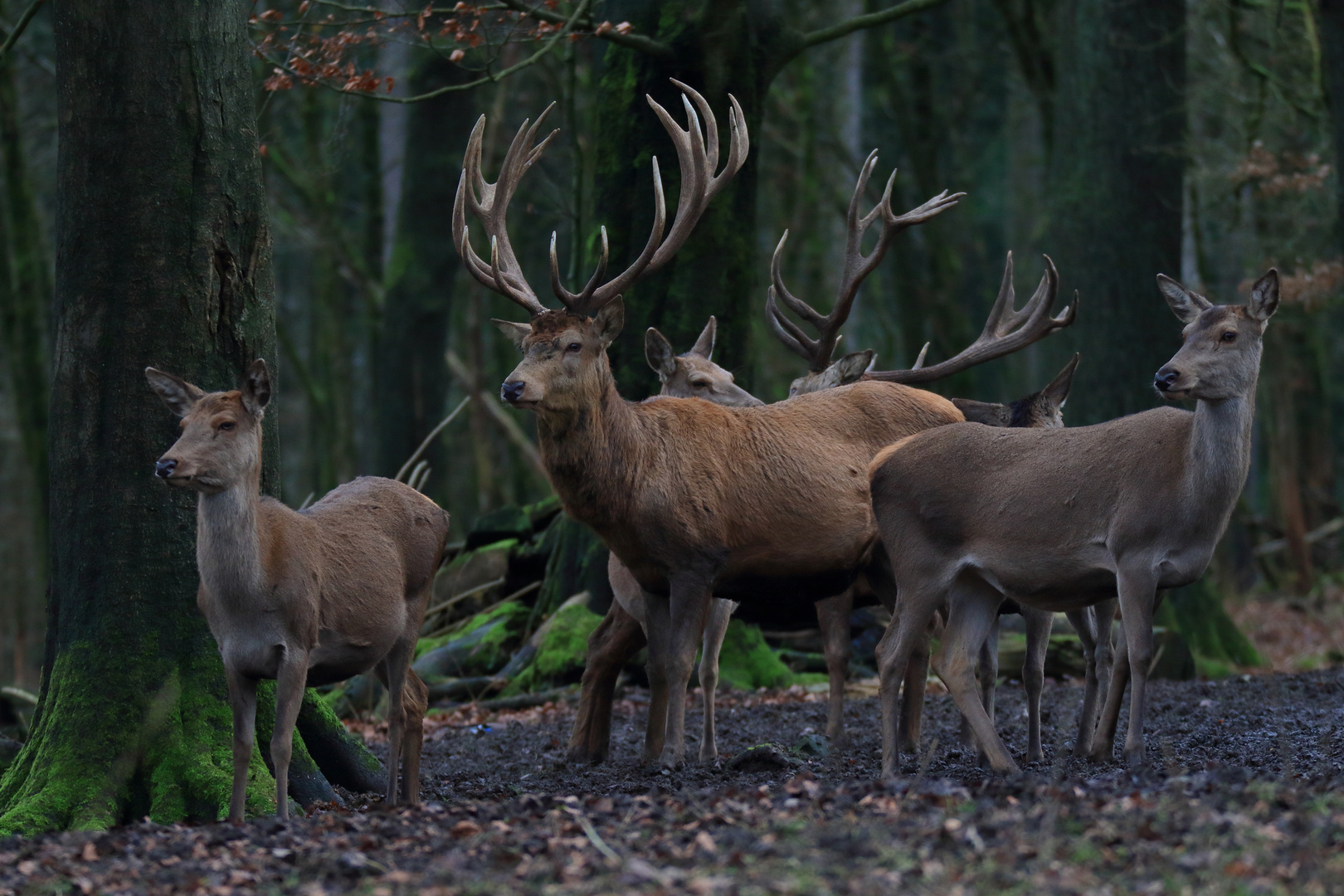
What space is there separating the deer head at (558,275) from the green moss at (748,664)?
4.02m

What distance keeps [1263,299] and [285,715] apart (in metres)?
4.77

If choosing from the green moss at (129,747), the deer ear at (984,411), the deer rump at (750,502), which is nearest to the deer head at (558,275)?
the deer rump at (750,502)

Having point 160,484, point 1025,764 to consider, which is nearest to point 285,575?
point 160,484

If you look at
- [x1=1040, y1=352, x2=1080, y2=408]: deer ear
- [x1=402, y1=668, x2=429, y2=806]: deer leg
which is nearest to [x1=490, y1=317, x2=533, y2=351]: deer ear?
[x1=402, y1=668, x2=429, y2=806]: deer leg

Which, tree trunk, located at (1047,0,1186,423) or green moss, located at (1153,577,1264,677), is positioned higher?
tree trunk, located at (1047,0,1186,423)

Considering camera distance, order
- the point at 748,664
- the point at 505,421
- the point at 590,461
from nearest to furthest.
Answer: the point at 590,461, the point at 748,664, the point at 505,421

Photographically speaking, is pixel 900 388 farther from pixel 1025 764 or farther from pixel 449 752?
pixel 449 752

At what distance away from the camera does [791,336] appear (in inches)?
428

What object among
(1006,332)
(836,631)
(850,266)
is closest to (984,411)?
(1006,332)

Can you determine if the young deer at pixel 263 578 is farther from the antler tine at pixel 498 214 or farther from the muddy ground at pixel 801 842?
the antler tine at pixel 498 214

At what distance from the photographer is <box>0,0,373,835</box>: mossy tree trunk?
6422 mm

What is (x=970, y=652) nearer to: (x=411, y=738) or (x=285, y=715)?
(x=411, y=738)

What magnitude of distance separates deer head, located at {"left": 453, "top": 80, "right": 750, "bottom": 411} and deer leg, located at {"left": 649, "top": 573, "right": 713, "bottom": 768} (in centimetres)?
112

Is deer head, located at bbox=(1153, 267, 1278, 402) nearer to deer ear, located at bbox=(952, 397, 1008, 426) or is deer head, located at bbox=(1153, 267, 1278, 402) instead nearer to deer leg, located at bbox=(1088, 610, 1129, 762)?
deer leg, located at bbox=(1088, 610, 1129, 762)
